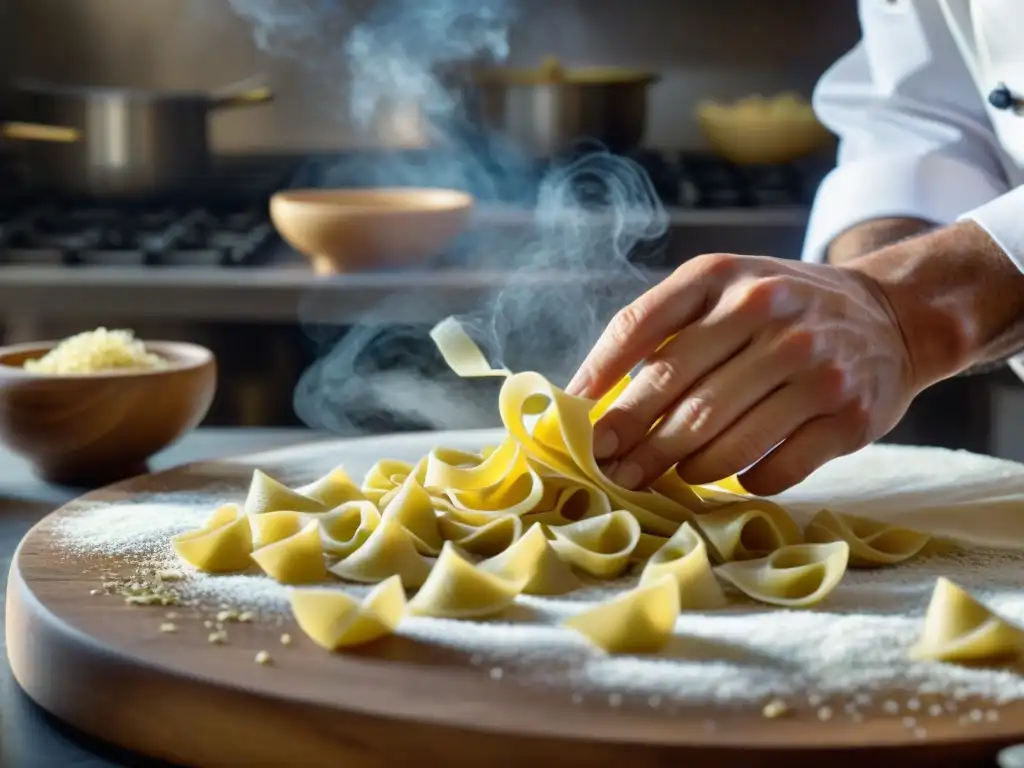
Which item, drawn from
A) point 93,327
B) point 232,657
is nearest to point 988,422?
point 93,327

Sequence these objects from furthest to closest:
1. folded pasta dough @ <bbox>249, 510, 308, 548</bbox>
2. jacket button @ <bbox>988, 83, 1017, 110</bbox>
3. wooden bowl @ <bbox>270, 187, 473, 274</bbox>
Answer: wooden bowl @ <bbox>270, 187, 473, 274</bbox> < jacket button @ <bbox>988, 83, 1017, 110</bbox> < folded pasta dough @ <bbox>249, 510, 308, 548</bbox>

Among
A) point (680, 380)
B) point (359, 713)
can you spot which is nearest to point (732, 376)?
point (680, 380)

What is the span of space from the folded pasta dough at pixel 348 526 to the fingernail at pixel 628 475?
0.20 meters

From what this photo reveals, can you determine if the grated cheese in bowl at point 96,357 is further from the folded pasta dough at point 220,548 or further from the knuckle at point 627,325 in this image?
the knuckle at point 627,325

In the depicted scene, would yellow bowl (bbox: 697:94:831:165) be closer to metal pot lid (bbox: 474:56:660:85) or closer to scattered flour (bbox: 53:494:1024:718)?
metal pot lid (bbox: 474:56:660:85)

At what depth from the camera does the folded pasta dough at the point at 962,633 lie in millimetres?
816

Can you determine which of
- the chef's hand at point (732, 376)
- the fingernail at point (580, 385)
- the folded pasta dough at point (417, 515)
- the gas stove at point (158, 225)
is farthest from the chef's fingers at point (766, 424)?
the gas stove at point (158, 225)

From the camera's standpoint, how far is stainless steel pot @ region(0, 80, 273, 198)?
2633 mm

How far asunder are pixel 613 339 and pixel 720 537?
183 mm

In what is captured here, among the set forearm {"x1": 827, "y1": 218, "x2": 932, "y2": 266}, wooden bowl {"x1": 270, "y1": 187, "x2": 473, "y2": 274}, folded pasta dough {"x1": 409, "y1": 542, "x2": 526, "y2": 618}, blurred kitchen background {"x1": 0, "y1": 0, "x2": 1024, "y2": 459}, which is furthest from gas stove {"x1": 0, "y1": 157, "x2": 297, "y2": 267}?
folded pasta dough {"x1": 409, "y1": 542, "x2": 526, "y2": 618}

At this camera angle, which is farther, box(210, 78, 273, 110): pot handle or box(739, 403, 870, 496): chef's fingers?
box(210, 78, 273, 110): pot handle

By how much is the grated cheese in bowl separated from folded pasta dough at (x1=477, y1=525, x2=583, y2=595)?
0.51 metres

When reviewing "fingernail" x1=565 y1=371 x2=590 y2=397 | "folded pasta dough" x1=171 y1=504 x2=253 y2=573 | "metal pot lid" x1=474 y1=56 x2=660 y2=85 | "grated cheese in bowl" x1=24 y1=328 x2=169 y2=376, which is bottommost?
"folded pasta dough" x1=171 y1=504 x2=253 y2=573

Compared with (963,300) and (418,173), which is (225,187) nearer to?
(418,173)
